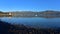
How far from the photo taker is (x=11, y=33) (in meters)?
16.9

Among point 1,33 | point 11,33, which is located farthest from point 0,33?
point 11,33

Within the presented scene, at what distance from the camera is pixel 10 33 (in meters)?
16.9

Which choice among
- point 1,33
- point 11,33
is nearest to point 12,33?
point 11,33

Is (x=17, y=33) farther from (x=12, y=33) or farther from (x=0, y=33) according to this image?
(x=0, y=33)

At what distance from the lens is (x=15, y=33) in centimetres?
1650

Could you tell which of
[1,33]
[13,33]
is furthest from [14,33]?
→ [1,33]

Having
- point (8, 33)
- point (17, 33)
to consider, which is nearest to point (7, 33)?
point (8, 33)

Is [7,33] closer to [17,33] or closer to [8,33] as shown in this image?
[8,33]

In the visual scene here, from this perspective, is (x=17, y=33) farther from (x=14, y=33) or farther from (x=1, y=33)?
(x=1, y=33)

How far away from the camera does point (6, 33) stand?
673 inches

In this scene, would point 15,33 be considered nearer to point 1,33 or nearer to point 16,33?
point 16,33

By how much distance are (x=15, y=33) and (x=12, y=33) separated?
1.61 ft

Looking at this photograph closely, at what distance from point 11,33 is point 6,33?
2.00 ft

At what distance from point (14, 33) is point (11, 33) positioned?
1.35ft
